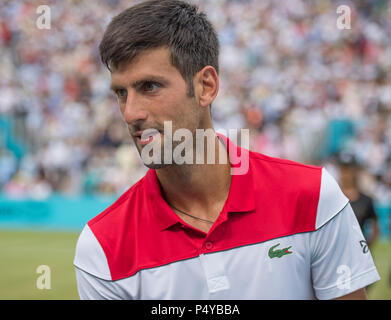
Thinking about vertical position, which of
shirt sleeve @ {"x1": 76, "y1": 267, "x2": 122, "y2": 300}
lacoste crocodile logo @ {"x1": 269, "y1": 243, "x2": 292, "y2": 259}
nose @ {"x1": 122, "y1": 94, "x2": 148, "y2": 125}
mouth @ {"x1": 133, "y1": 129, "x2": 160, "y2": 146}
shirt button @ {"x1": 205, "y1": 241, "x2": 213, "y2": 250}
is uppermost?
nose @ {"x1": 122, "y1": 94, "x2": 148, "y2": 125}

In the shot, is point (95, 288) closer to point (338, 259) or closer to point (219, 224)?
point (219, 224)

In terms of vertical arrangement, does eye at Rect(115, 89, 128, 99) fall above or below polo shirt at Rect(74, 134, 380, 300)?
above

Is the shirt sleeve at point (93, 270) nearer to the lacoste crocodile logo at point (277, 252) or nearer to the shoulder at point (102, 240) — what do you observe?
the shoulder at point (102, 240)

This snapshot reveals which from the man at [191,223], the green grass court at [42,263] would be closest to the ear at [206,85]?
the man at [191,223]

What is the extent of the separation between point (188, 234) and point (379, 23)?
10.7m

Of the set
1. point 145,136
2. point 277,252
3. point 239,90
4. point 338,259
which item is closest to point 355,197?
point 338,259

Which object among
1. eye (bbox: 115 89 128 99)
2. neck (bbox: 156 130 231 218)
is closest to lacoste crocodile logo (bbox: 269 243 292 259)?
neck (bbox: 156 130 231 218)

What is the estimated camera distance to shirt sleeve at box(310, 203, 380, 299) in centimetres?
198

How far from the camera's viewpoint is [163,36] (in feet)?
6.31

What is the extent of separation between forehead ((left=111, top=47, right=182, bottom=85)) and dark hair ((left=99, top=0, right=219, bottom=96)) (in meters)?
0.02

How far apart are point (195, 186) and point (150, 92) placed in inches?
17.3

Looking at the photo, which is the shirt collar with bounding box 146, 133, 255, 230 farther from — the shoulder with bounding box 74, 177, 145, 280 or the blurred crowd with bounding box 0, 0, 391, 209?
the blurred crowd with bounding box 0, 0, 391, 209

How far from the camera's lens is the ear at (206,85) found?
80.8 inches

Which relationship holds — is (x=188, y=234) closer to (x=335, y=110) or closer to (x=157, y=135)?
(x=157, y=135)
